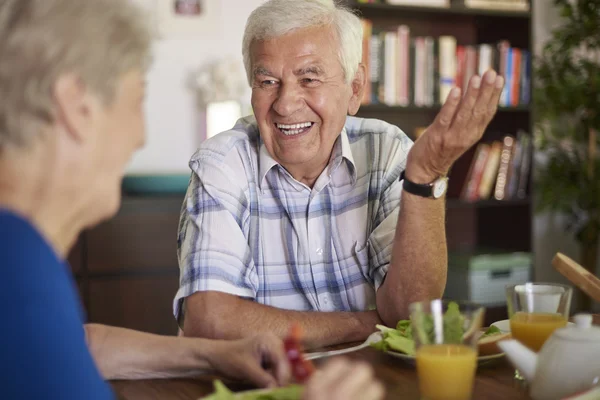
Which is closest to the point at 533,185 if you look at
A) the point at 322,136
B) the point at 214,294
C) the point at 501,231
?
the point at 501,231

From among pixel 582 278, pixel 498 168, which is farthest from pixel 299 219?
pixel 498 168

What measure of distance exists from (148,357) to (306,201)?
74 cm

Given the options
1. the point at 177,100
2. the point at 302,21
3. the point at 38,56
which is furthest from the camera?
the point at 177,100

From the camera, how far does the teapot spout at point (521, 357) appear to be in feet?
3.51

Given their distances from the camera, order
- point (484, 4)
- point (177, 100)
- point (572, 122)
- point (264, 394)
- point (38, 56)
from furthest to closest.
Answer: point (572, 122), point (484, 4), point (177, 100), point (264, 394), point (38, 56)

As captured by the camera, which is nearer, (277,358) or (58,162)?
(58,162)

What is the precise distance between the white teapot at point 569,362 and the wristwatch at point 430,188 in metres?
0.60

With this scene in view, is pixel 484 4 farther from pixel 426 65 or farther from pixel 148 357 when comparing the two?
pixel 148 357

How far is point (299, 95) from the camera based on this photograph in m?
1.83

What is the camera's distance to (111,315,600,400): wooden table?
1.12 metres

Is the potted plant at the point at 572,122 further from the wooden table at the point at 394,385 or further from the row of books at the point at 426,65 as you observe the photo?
the wooden table at the point at 394,385

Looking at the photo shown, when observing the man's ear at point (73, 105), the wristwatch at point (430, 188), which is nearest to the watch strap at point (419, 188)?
the wristwatch at point (430, 188)

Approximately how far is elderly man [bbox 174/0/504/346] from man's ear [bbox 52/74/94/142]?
2.84 feet

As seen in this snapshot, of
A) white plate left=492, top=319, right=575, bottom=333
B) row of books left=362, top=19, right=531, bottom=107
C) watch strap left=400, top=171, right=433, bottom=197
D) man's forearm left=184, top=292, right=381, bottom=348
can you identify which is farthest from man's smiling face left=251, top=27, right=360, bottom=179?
row of books left=362, top=19, right=531, bottom=107
